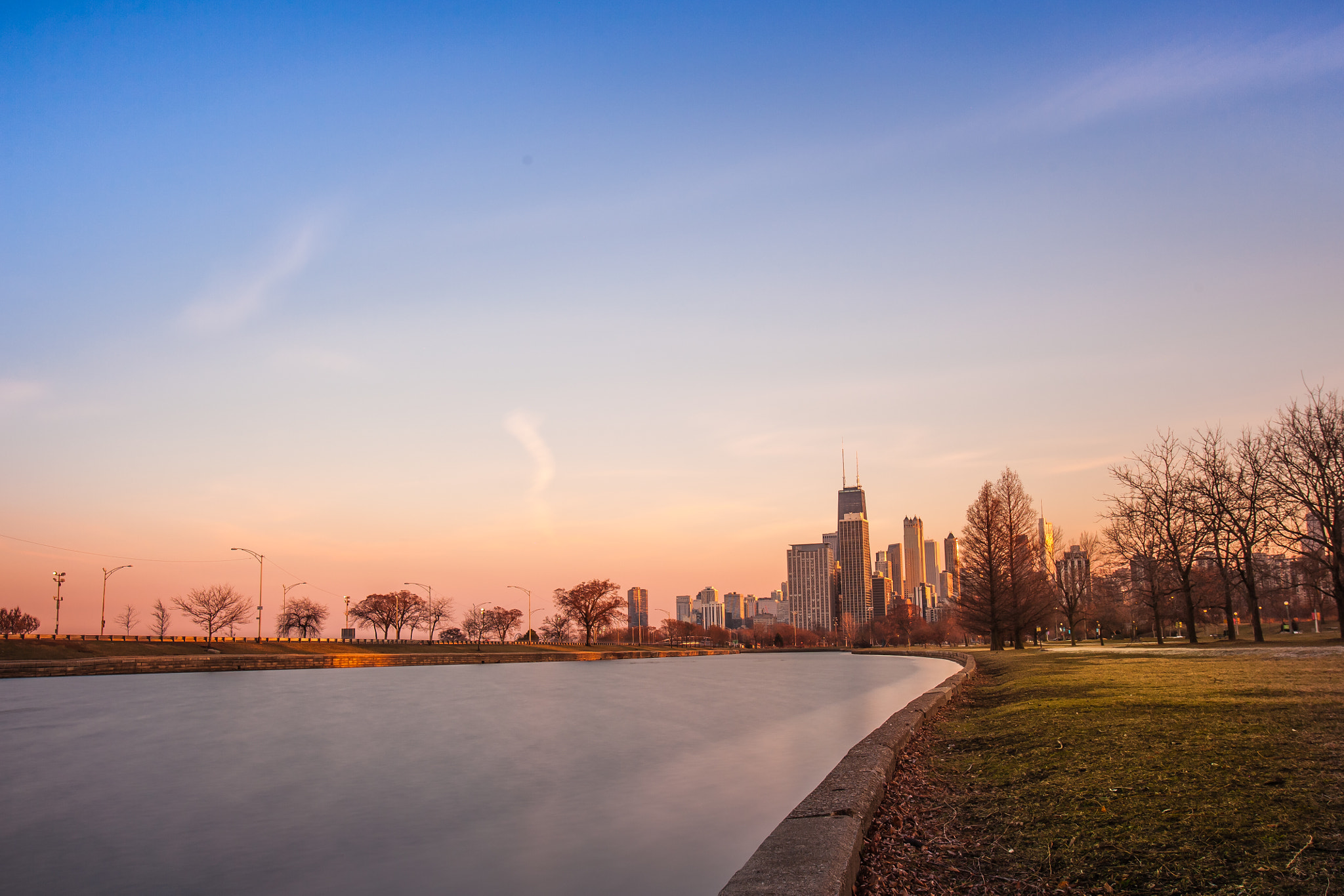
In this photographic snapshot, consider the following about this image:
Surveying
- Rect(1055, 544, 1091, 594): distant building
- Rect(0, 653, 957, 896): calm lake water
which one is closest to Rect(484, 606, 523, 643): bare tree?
Rect(1055, 544, 1091, 594): distant building

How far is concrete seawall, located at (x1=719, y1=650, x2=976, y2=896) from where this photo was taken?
20.4 ft

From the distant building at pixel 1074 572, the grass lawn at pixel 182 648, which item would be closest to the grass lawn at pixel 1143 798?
the grass lawn at pixel 182 648

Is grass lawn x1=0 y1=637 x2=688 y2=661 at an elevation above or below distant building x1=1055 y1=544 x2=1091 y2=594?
below

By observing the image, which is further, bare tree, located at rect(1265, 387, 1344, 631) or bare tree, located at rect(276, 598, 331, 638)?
bare tree, located at rect(276, 598, 331, 638)

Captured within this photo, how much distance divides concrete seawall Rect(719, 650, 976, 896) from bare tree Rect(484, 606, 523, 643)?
509 feet

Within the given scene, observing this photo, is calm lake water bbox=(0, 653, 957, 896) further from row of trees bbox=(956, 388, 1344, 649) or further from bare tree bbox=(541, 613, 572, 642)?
bare tree bbox=(541, 613, 572, 642)

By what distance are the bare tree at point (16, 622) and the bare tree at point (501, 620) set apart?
227 ft

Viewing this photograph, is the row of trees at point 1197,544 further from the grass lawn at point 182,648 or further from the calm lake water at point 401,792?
the grass lawn at point 182,648

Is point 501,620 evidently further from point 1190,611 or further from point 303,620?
point 1190,611

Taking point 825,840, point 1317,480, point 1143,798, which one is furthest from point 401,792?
point 1317,480

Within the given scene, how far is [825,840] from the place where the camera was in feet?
24.2

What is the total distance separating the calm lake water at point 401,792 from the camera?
9109mm

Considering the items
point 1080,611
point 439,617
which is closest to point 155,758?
point 1080,611

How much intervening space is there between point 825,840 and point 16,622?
13593cm
